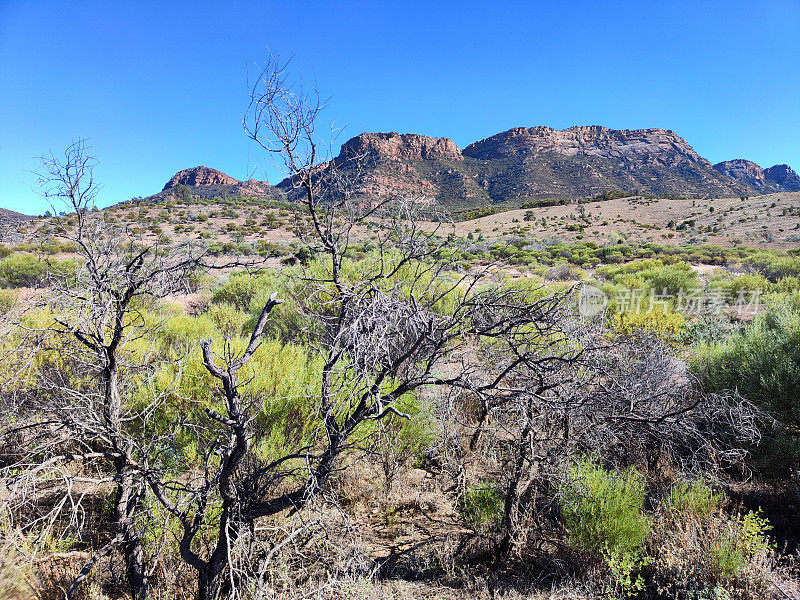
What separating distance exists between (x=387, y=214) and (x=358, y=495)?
11.1 ft

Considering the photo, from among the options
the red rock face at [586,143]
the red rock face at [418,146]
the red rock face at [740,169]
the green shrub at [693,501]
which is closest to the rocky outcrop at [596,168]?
the red rock face at [586,143]

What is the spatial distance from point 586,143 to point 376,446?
132333mm

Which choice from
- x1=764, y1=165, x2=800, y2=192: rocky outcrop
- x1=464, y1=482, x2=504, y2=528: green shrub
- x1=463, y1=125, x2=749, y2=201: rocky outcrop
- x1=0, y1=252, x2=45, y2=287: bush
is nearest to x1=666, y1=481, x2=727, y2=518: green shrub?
x1=464, y1=482, x2=504, y2=528: green shrub

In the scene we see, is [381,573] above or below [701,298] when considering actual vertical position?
below

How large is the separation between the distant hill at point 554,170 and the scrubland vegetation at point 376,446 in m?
45.9

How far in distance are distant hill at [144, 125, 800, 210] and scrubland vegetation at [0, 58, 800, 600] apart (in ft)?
150

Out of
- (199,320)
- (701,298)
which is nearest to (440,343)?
(199,320)

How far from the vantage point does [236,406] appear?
2.19 m

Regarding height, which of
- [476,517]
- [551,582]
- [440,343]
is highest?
[440,343]

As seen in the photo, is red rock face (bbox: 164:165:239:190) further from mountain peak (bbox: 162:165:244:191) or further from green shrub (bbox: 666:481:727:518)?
green shrub (bbox: 666:481:727:518)

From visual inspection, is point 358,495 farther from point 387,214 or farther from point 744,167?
point 744,167

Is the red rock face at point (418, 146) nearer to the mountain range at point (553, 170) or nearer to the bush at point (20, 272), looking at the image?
the mountain range at point (553, 170)

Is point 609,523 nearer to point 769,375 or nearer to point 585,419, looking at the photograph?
point 585,419

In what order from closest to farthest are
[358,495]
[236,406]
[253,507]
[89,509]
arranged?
[236,406]
[253,507]
[89,509]
[358,495]
